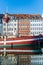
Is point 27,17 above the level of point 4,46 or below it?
above

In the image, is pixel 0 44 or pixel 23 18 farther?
pixel 23 18

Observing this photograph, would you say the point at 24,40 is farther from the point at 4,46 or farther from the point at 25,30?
the point at 25,30

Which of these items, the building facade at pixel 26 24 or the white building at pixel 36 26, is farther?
the white building at pixel 36 26

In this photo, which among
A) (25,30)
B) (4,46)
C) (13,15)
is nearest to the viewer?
(4,46)

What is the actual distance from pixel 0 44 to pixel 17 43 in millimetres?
1627

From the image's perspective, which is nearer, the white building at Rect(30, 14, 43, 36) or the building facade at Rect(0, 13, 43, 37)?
the building facade at Rect(0, 13, 43, 37)

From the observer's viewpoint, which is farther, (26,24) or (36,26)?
(36,26)

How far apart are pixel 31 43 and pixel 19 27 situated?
14.6 metres

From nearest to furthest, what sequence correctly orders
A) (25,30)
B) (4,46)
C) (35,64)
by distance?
(35,64) < (4,46) < (25,30)

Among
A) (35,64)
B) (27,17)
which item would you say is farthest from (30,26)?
(35,64)

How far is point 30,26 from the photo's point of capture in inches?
1348

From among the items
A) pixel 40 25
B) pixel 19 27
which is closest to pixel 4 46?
pixel 19 27

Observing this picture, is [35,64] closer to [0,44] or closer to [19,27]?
[0,44]

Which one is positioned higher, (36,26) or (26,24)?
(26,24)
